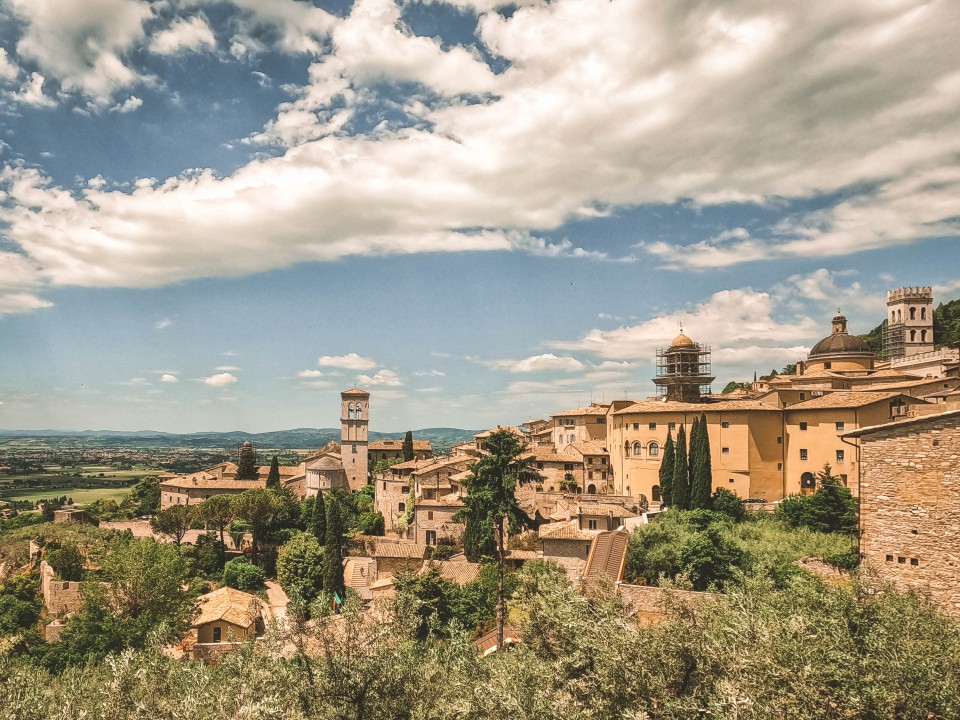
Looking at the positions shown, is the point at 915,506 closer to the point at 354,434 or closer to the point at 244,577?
the point at 244,577

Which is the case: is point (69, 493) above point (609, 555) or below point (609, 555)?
below

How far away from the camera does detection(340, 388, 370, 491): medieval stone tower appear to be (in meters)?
77.5

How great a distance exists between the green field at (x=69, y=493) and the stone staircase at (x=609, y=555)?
125m

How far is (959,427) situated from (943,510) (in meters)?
2.47

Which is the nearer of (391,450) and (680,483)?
(680,483)

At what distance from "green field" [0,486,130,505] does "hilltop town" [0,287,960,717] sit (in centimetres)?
6442

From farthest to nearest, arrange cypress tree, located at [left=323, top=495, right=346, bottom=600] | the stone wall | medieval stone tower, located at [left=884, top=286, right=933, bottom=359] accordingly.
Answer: medieval stone tower, located at [left=884, top=286, right=933, bottom=359] < cypress tree, located at [left=323, top=495, right=346, bottom=600] < the stone wall

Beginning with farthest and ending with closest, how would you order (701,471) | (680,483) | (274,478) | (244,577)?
(274,478)
(244,577)
(680,483)
(701,471)

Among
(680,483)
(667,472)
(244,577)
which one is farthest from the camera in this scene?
(244,577)

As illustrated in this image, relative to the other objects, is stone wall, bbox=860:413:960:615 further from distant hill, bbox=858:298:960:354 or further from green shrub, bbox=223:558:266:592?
distant hill, bbox=858:298:960:354

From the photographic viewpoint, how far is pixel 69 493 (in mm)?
140500

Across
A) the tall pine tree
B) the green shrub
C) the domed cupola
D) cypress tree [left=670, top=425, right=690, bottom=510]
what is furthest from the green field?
the domed cupola

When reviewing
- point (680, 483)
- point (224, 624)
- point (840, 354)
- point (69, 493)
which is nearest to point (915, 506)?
point (680, 483)

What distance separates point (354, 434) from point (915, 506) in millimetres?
69620
